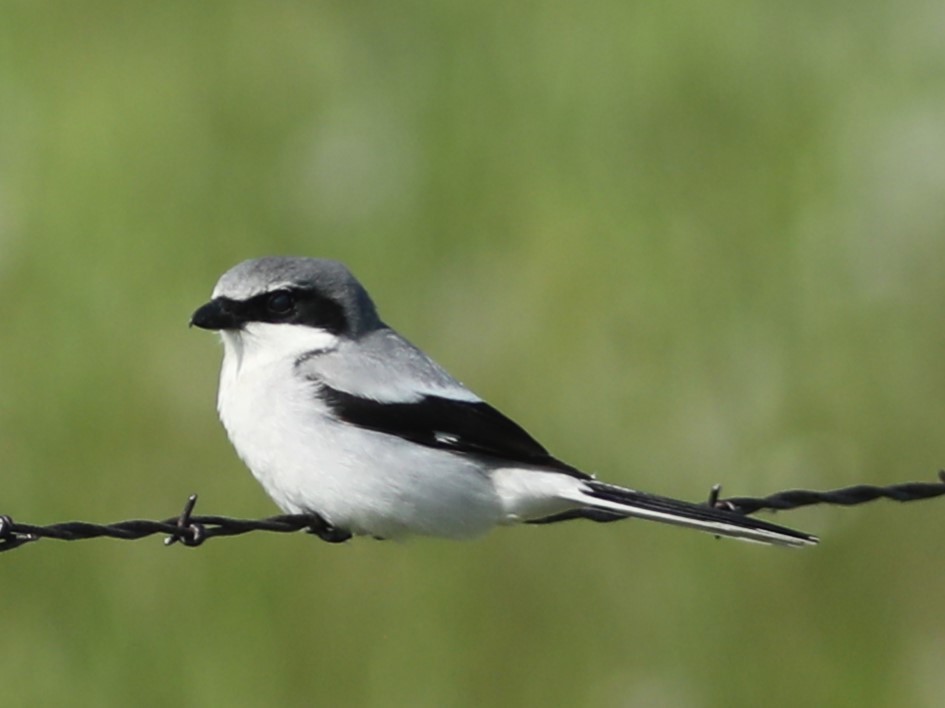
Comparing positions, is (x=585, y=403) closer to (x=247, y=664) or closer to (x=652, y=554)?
(x=652, y=554)

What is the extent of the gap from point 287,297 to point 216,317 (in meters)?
0.22

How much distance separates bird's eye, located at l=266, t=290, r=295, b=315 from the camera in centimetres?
446

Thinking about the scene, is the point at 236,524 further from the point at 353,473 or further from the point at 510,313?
the point at 510,313

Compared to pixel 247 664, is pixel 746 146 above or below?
above

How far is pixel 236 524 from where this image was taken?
11.7 feet

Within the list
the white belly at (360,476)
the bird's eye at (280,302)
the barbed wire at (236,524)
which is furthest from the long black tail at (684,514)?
the bird's eye at (280,302)

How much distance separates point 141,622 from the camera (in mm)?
5309

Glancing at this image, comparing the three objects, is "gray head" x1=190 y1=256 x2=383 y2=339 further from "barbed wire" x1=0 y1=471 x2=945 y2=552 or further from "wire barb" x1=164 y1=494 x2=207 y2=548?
"wire barb" x1=164 y1=494 x2=207 y2=548

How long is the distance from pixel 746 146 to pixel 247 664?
316 cm

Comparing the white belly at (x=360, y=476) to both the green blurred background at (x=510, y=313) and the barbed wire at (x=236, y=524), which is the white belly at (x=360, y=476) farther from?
the green blurred background at (x=510, y=313)

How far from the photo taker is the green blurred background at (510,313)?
5.32m

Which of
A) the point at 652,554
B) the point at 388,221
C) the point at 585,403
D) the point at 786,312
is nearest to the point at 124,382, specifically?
the point at 388,221

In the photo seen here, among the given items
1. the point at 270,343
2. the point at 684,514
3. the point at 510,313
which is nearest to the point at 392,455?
the point at 270,343

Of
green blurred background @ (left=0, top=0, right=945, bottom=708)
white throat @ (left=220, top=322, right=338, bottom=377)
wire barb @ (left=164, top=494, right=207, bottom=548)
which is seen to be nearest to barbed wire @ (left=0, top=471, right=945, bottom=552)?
wire barb @ (left=164, top=494, right=207, bottom=548)
